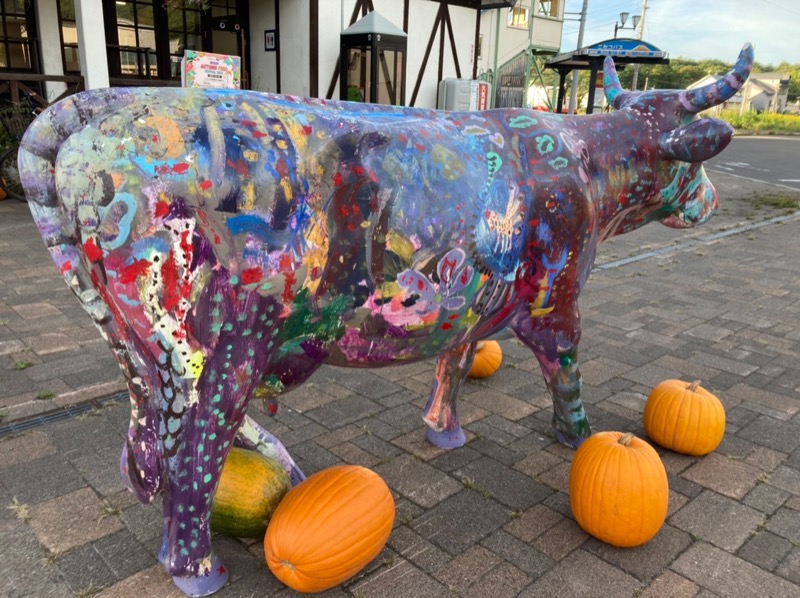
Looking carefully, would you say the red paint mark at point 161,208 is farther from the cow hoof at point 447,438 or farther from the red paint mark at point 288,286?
the cow hoof at point 447,438

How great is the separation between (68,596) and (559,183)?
2.39m

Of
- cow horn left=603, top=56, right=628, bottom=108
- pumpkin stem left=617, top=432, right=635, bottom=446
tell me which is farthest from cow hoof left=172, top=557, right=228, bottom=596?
cow horn left=603, top=56, right=628, bottom=108

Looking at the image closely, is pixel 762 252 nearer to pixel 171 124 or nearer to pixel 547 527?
pixel 547 527

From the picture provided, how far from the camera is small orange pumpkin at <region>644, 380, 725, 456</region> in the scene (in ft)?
11.0

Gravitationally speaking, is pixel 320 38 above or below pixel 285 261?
above

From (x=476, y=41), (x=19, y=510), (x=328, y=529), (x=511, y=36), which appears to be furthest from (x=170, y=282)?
(x=511, y=36)

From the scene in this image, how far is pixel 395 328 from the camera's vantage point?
2.34 meters

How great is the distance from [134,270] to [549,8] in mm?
25610

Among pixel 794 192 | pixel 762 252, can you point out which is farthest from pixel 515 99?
pixel 762 252

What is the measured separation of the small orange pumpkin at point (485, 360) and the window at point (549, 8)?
73.0 ft

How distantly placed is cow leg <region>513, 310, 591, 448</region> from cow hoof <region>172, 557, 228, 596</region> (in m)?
1.58

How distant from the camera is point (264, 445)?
2.88m

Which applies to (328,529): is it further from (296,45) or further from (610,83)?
(296,45)

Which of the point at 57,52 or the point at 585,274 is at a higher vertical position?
the point at 57,52
